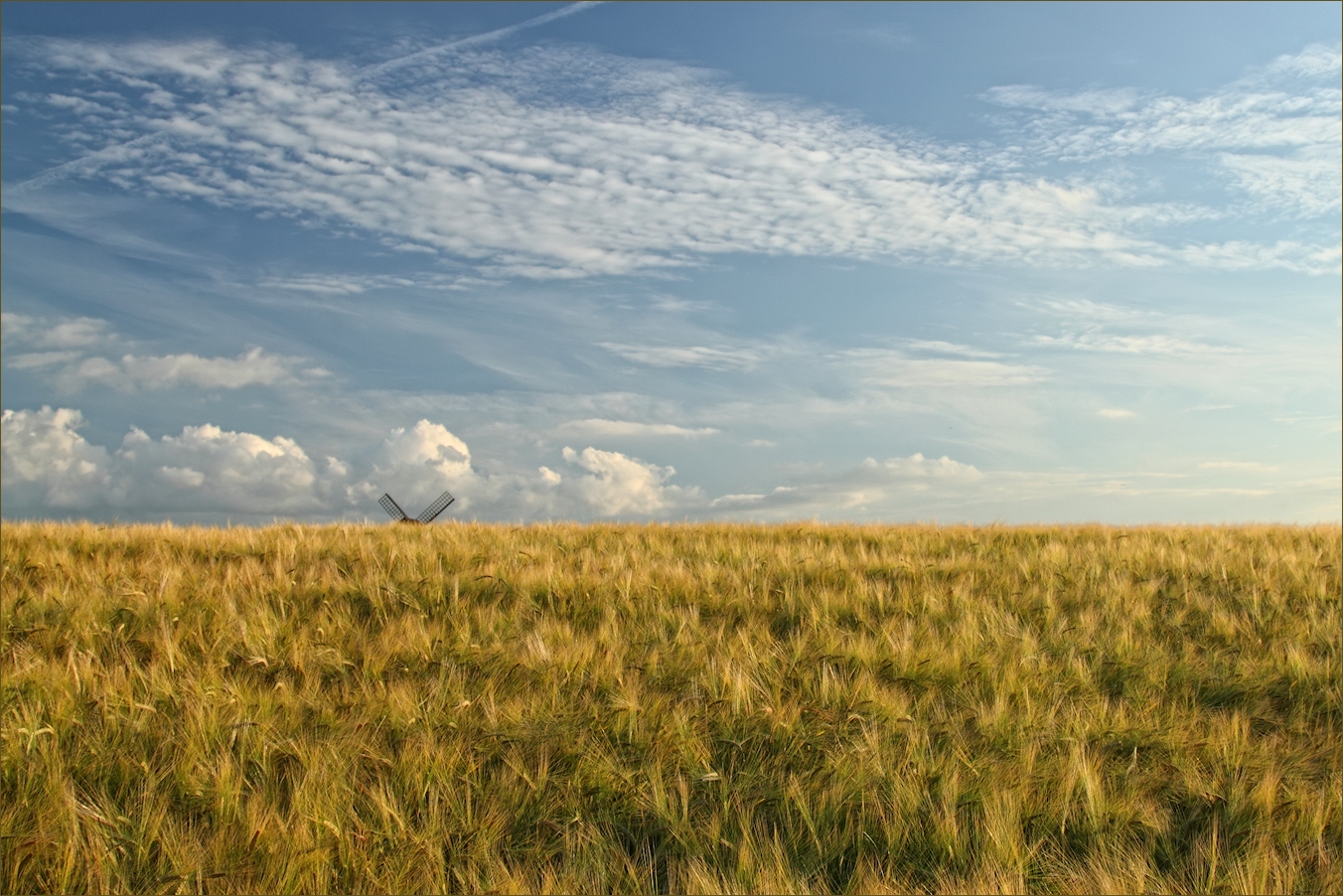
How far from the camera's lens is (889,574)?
824 cm

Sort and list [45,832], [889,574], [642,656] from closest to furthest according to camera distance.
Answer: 1. [45,832]
2. [642,656]
3. [889,574]

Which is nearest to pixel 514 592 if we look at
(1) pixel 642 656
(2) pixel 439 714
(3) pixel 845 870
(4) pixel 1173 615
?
(1) pixel 642 656

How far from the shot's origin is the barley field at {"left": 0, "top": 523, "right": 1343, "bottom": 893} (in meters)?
3.71

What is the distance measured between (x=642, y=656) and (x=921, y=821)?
2.19 metres

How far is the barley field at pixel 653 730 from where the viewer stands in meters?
3.71

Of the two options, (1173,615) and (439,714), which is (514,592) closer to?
(439,714)

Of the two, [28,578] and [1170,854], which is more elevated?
[28,578]

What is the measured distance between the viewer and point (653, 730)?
15.2ft

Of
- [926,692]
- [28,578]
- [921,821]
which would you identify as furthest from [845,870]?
[28,578]

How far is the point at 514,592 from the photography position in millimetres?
7164

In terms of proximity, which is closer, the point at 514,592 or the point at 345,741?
the point at 345,741

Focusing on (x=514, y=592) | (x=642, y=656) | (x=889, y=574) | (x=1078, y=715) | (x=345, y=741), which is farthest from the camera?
(x=889, y=574)

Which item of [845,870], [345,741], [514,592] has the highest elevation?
[514,592]

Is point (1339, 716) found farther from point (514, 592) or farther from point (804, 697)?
point (514, 592)
